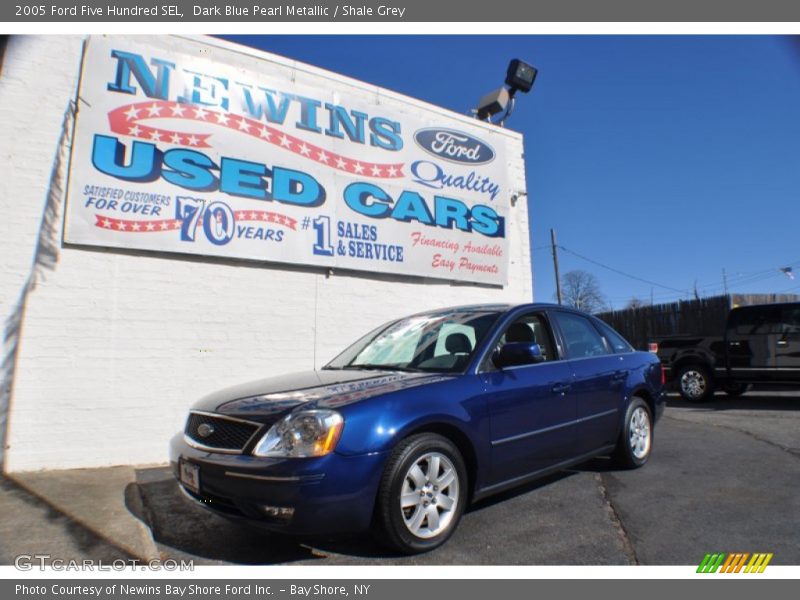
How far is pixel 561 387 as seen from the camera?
3941mm

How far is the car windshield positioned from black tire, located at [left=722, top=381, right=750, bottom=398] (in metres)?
7.82

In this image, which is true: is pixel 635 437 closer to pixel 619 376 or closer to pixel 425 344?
pixel 619 376

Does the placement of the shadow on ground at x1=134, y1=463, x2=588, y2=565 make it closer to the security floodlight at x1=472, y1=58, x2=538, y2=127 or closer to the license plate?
the license plate

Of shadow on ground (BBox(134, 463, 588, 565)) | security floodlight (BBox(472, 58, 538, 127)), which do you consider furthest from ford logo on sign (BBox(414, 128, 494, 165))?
shadow on ground (BBox(134, 463, 588, 565))

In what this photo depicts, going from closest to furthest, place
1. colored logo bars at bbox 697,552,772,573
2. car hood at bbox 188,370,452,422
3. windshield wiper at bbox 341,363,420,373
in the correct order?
colored logo bars at bbox 697,552,772,573 → car hood at bbox 188,370,452,422 → windshield wiper at bbox 341,363,420,373

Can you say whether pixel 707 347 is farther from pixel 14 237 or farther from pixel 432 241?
pixel 14 237

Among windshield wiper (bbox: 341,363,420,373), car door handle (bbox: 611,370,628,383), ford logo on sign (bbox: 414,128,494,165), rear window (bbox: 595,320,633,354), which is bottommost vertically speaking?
car door handle (bbox: 611,370,628,383)

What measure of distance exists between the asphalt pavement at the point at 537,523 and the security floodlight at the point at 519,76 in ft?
23.7

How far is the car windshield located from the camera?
144 inches

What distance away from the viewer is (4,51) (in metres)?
5.36

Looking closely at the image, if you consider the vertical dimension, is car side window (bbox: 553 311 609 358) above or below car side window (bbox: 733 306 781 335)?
below

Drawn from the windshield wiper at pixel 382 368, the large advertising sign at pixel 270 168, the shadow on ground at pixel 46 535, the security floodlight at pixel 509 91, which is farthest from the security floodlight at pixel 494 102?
the shadow on ground at pixel 46 535
